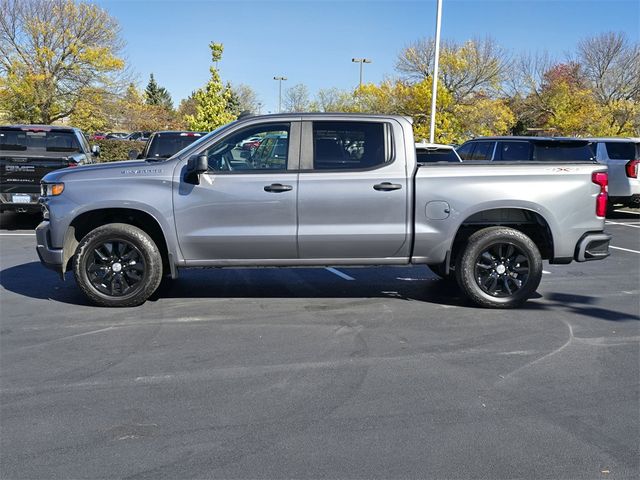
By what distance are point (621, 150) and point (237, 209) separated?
12631 millimetres

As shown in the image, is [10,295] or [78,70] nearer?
[10,295]

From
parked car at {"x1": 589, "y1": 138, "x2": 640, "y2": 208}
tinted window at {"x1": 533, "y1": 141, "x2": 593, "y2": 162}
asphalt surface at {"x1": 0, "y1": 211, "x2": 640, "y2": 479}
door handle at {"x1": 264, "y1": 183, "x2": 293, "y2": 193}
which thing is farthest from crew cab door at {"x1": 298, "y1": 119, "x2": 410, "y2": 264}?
parked car at {"x1": 589, "y1": 138, "x2": 640, "y2": 208}

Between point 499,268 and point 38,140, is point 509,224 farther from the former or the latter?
point 38,140

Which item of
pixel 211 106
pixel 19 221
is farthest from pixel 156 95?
pixel 19 221

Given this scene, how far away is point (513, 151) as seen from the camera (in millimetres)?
13008

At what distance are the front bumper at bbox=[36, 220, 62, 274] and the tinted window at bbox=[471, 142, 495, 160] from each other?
9878mm

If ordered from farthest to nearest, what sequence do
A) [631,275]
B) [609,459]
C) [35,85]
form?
1. [35,85]
2. [631,275]
3. [609,459]

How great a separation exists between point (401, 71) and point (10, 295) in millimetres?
39647

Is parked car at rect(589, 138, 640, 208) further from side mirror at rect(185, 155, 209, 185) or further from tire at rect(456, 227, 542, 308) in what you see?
side mirror at rect(185, 155, 209, 185)

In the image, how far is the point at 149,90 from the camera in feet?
273

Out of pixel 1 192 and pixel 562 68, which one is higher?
pixel 562 68

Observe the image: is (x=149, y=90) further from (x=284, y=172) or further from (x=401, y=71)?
(x=284, y=172)

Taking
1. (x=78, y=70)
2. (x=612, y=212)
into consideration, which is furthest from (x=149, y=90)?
(x=612, y=212)

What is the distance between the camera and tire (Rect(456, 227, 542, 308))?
21.3 ft
